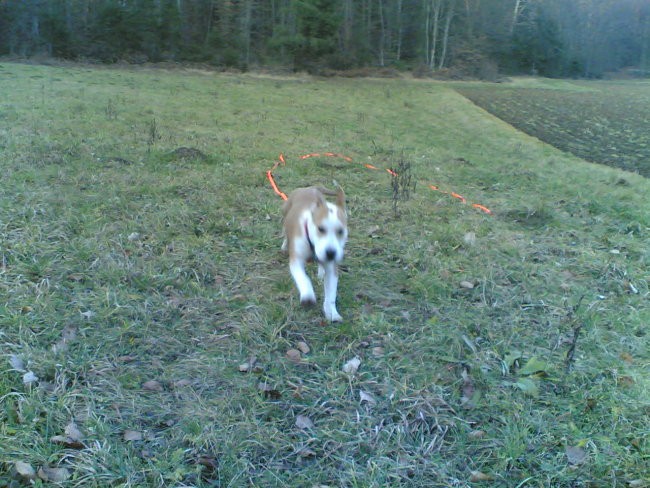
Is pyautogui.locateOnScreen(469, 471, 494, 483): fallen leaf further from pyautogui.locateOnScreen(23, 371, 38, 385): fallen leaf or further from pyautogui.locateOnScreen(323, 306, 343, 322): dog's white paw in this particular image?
pyautogui.locateOnScreen(23, 371, 38, 385): fallen leaf

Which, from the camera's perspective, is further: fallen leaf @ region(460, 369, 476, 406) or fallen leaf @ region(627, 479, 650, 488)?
A: fallen leaf @ region(460, 369, 476, 406)

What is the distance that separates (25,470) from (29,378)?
32.8 inches

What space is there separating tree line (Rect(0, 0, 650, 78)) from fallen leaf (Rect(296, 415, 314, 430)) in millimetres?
32069

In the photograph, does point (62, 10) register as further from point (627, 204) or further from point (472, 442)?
point (472, 442)

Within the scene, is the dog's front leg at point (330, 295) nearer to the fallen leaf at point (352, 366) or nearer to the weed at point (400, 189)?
the fallen leaf at point (352, 366)

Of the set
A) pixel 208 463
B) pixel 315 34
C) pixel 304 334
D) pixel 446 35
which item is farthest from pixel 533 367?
pixel 446 35

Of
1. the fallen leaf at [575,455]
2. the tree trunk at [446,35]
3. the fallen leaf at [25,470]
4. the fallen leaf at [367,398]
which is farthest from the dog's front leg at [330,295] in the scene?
the tree trunk at [446,35]

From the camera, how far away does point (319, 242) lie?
4.48 meters

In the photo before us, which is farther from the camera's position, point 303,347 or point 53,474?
point 303,347

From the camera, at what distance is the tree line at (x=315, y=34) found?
31.5 meters

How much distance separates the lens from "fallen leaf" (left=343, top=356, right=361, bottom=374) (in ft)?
13.2

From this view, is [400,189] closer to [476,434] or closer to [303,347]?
[303,347]

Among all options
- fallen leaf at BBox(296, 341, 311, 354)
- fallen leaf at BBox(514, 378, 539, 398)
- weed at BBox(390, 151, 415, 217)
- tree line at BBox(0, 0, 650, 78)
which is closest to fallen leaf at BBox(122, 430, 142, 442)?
fallen leaf at BBox(296, 341, 311, 354)

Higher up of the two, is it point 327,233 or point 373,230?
point 327,233
